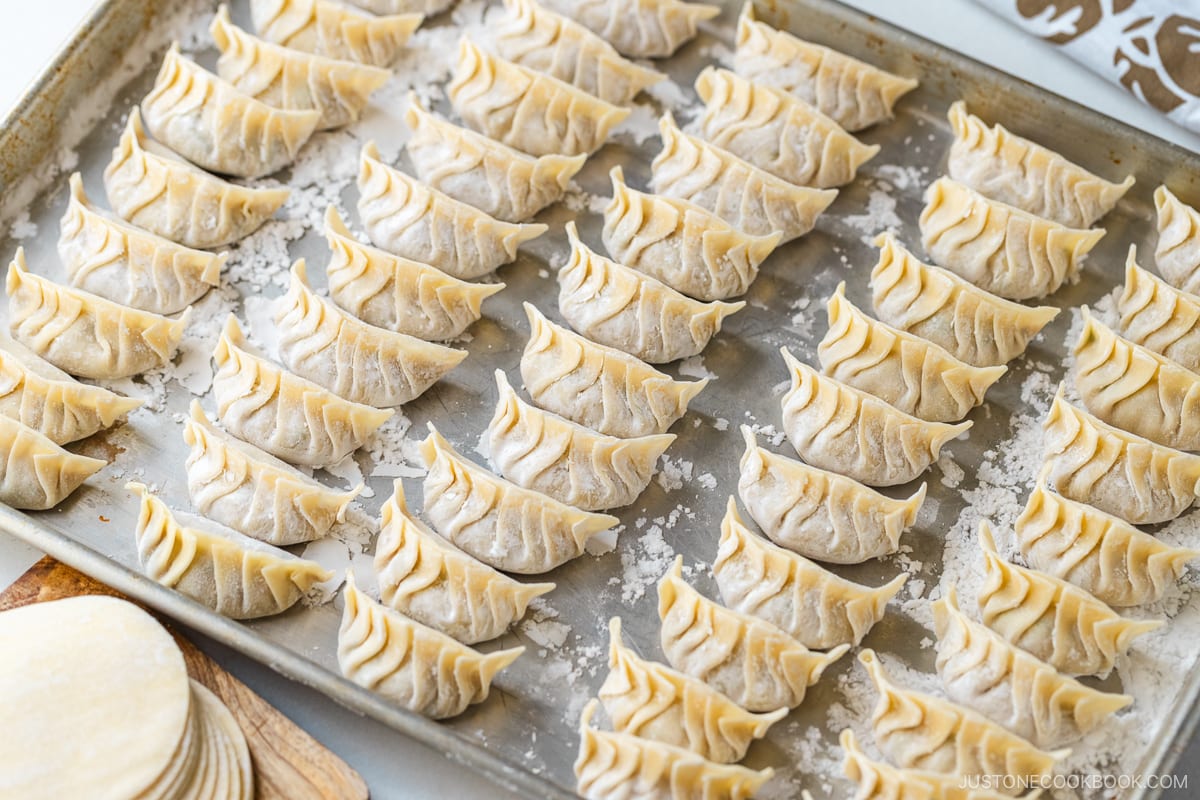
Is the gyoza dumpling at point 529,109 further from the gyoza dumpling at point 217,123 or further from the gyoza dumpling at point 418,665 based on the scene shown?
the gyoza dumpling at point 418,665

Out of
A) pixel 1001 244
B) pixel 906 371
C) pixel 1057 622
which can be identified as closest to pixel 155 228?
pixel 906 371

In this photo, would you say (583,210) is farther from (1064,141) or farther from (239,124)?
(1064,141)

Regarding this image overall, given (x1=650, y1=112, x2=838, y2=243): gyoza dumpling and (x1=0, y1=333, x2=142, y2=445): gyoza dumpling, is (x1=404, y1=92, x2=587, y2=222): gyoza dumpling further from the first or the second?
(x1=0, y1=333, x2=142, y2=445): gyoza dumpling

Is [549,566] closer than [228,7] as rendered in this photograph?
Yes

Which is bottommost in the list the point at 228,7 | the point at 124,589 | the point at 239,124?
the point at 124,589

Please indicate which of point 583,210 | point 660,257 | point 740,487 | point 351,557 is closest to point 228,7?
point 583,210

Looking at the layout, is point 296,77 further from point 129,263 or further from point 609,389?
point 609,389

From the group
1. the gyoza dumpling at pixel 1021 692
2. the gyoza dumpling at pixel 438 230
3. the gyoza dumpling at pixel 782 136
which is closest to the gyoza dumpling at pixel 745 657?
the gyoza dumpling at pixel 1021 692
